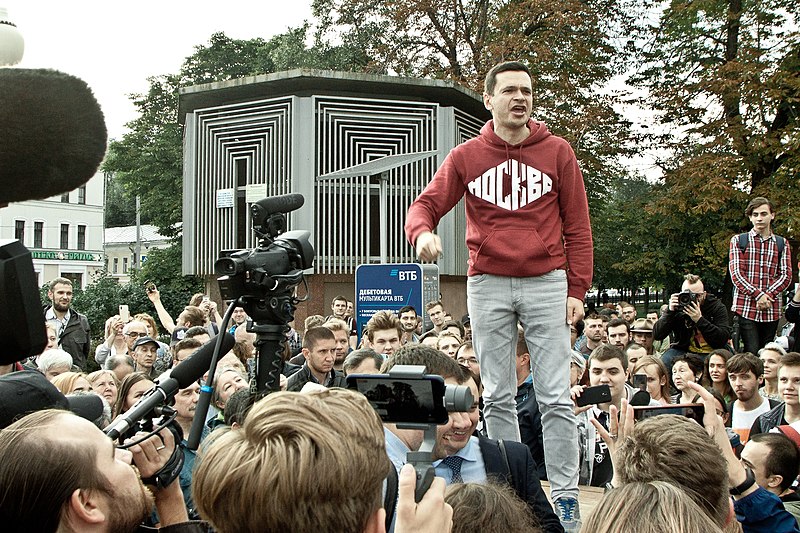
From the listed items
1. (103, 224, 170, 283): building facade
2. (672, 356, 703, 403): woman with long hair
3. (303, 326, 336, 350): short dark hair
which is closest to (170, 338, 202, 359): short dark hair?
(303, 326, 336, 350): short dark hair

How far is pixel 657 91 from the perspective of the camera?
21.3 metres

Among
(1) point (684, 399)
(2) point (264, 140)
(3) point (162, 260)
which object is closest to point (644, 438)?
(1) point (684, 399)

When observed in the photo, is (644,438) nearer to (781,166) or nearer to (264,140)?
(264,140)

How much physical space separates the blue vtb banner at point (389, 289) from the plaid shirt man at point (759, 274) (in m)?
4.55

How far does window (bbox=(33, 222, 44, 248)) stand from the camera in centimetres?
5984

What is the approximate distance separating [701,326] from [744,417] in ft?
7.45

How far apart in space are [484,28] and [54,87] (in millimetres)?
24501

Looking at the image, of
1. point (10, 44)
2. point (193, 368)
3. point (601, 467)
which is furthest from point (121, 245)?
point (10, 44)

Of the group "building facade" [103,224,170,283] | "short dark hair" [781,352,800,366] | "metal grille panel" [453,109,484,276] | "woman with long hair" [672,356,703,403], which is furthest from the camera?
"building facade" [103,224,170,283]

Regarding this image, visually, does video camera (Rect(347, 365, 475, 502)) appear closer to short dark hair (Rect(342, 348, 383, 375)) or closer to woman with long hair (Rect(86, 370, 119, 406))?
short dark hair (Rect(342, 348, 383, 375))

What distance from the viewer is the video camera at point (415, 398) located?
205 cm

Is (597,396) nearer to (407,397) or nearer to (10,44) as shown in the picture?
(407,397)

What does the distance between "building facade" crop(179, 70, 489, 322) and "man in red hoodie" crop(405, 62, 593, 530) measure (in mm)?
Answer: 11618

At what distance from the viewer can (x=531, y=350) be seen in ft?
13.6
